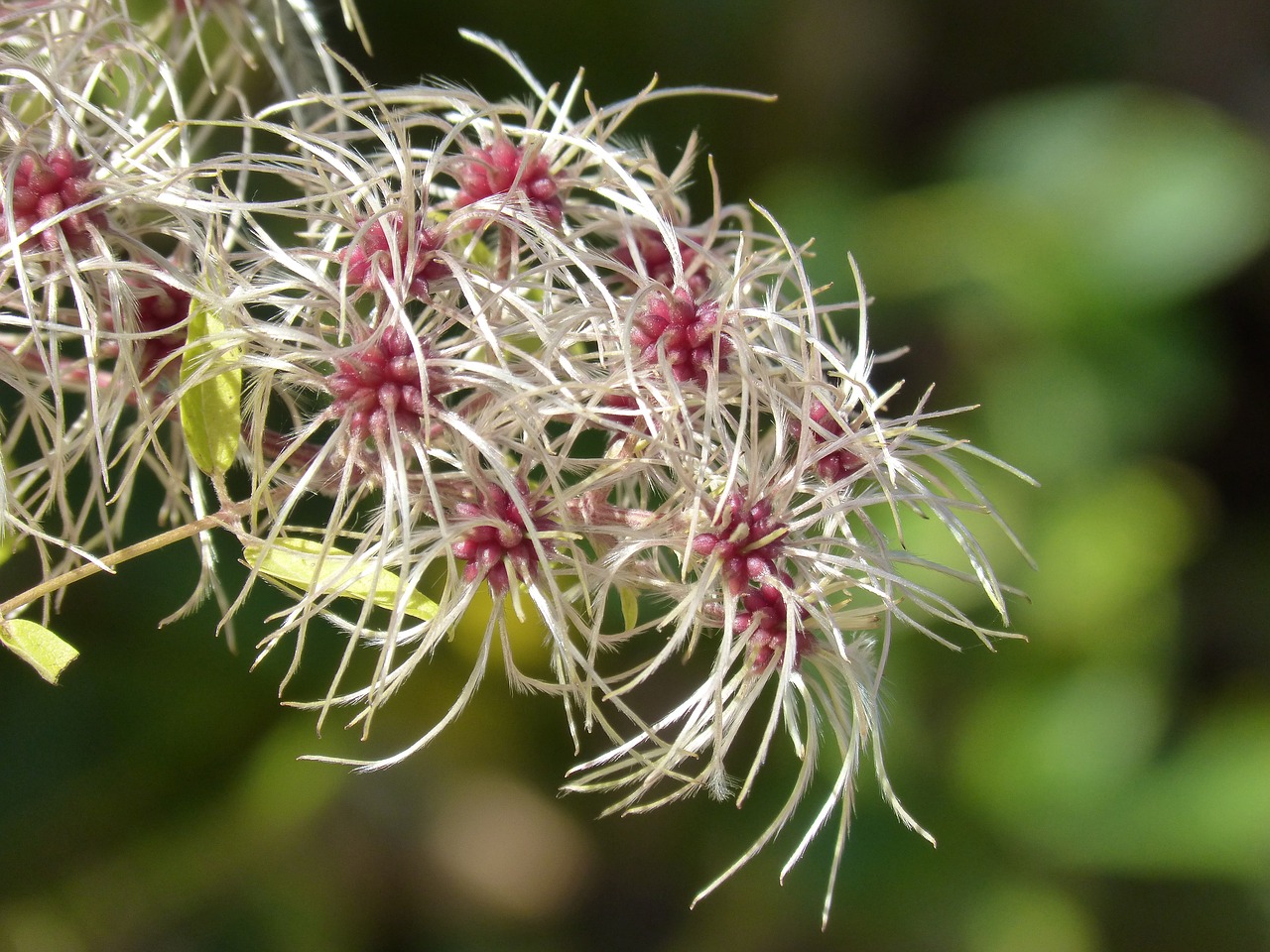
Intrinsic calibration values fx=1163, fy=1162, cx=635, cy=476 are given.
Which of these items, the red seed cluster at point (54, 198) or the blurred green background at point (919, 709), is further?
the blurred green background at point (919, 709)

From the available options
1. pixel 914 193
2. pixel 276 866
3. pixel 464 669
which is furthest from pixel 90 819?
pixel 914 193

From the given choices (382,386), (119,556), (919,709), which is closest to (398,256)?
(382,386)

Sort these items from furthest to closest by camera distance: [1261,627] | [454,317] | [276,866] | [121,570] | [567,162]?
[1261,627]
[276,866]
[121,570]
[567,162]
[454,317]

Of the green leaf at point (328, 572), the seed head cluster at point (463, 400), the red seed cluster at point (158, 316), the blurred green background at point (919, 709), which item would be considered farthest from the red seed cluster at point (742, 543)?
the blurred green background at point (919, 709)

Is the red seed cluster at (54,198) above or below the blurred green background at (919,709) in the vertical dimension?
above

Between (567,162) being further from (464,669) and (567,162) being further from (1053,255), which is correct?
(1053,255)

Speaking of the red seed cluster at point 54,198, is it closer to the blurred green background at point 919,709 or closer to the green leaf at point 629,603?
the green leaf at point 629,603

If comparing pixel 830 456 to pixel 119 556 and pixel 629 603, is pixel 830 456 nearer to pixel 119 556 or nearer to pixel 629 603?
pixel 629 603
